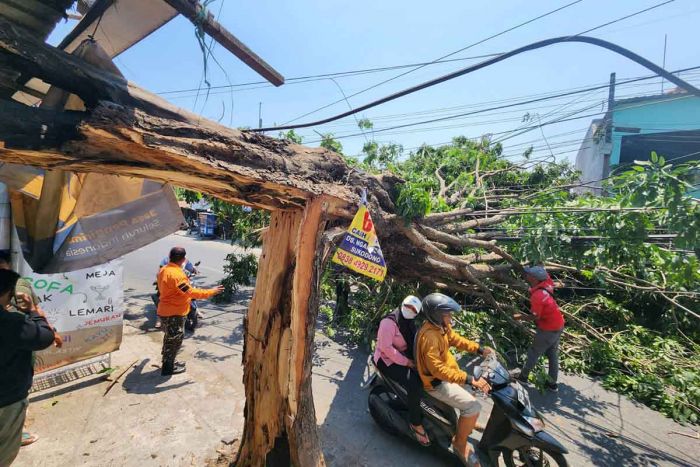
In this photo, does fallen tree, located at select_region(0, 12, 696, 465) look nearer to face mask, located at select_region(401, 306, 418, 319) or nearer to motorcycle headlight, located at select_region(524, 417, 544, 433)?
face mask, located at select_region(401, 306, 418, 319)

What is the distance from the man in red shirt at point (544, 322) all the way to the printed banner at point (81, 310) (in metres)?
5.97

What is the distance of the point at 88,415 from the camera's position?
3.63m

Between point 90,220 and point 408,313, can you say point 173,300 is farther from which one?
point 408,313

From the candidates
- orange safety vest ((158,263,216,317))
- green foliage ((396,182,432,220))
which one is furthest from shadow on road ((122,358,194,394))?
green foliage ((396,182,432,220))

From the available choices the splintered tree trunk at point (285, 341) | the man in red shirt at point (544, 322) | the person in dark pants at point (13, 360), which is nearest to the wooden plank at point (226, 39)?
the splintered tree trunk at point (285, 341)

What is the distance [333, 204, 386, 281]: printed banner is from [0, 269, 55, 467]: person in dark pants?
7.36 feet

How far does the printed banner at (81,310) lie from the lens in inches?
160

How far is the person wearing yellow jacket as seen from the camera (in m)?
3.07

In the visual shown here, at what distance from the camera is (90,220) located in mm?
3688

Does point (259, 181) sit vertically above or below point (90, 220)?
above

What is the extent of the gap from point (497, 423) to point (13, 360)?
161 inches

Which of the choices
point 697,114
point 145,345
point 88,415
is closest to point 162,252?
point 145,345

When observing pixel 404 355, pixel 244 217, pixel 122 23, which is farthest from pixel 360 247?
pixel 244 217

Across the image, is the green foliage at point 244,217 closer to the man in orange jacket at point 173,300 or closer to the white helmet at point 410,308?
the man in orange jacket at point 173,300
